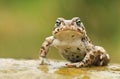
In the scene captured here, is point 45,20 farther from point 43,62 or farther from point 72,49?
point 72,49

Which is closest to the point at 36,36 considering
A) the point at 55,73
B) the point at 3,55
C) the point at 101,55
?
the point at 3,55

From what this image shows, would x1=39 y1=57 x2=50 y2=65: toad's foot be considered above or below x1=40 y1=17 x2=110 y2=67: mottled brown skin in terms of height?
below

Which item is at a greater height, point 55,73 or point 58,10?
point 58,10

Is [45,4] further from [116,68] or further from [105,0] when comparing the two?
[116,68]

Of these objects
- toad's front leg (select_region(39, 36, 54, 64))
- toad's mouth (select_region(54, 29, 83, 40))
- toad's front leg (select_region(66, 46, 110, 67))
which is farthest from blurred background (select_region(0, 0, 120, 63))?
toad's mouth (select_region(54, 29, 83, 40))

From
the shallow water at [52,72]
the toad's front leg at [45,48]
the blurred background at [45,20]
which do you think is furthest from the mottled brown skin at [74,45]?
the blurred background at [45,20]

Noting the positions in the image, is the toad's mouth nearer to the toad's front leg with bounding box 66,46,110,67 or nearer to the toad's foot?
the toad's front leg with bounding box 66,46,110,67

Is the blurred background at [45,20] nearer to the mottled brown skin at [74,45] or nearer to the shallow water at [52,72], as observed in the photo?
the mottled brown skin at [74,45]
